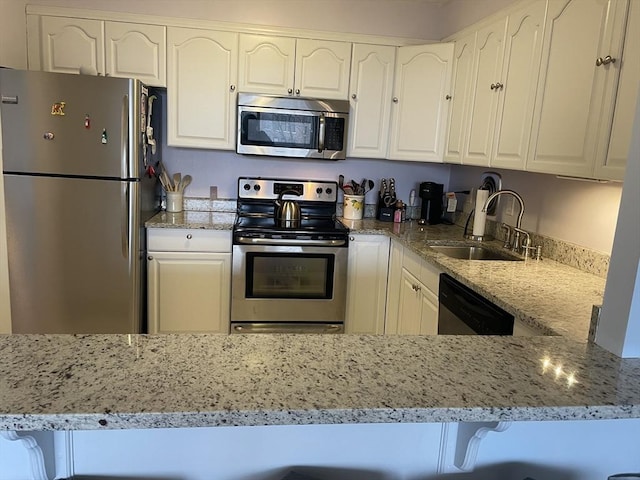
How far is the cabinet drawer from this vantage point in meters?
3.02

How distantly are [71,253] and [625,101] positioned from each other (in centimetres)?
278

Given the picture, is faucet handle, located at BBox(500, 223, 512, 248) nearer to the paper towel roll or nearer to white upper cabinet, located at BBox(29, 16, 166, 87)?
the paper towel roll

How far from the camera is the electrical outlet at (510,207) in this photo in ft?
9.32

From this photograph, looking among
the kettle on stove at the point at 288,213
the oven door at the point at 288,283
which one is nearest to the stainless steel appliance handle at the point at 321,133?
the kettle on stove at the point at 288,213

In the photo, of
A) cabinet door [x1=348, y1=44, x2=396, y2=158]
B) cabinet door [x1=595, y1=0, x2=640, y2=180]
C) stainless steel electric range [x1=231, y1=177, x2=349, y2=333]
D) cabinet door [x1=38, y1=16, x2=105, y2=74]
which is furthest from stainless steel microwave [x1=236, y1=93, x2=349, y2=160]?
cabinet door [x1=595, y1=0, x2=640, y2=180]

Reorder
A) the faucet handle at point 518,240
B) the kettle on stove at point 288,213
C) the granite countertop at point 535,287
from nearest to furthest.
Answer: the granite countertop at point 535,287 → the faucet handle at point 518,240 → the kettle on stove at point 288,213

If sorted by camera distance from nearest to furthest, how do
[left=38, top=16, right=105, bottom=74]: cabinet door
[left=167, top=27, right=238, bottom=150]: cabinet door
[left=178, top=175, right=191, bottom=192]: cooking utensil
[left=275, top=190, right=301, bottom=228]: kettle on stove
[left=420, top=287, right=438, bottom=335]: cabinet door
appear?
[left=420, top=287, right=438, bottom=335]: cabinet door, [left=38, top=16, right=105, bottom=74]: cabinet door, [left=167, top=27, right=238, bottom=150]: cabinet door, [left=275, top=190, right=301, bottom=228]: kettle on stove, [left=178, top=175, right=191, bottom=192]: cooking utensil

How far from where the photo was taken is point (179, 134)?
10.6 feet

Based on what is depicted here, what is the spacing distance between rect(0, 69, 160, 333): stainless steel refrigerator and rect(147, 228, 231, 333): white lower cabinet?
A: 183mm

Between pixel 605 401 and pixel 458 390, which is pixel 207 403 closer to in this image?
pixel 458 390

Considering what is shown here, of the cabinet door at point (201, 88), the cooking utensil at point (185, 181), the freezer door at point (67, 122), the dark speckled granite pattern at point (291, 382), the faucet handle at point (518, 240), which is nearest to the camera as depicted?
the dark speckled granite pattern at point (291, 382)

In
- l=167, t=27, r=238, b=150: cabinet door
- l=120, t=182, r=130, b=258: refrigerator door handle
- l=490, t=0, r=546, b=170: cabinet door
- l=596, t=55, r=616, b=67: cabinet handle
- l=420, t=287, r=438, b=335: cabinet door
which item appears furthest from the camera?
l=167, t=27, r=238, b=150: cabinet door

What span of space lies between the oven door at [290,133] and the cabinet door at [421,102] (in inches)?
16.0

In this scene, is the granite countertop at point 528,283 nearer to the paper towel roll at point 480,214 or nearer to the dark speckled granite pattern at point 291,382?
the paper towel roll at point 480,214
